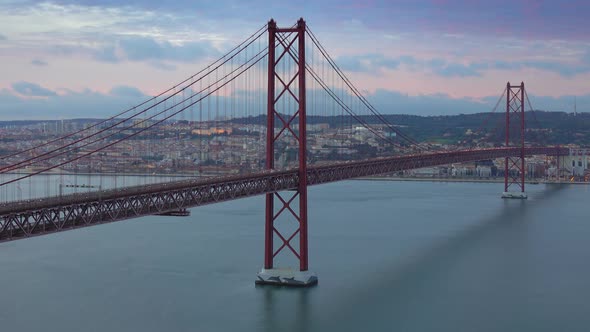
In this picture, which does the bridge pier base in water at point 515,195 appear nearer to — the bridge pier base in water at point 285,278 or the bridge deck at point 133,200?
the bridge deck at point 133,200

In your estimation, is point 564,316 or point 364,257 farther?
point 364,257

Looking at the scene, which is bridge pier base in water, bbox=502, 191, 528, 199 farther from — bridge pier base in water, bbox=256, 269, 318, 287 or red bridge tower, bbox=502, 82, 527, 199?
bridge pier base in water, bbox=256, 269, 318, 287

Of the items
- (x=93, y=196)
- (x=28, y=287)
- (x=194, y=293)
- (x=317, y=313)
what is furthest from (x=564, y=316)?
(x=28, y=287)

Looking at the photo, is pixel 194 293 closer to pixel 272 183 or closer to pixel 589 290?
pixel 272 183

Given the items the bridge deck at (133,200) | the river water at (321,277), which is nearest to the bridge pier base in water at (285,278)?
the river water at (321,277)

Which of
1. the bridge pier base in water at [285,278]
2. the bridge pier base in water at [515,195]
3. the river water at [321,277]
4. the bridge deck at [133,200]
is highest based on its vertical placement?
the bridge deck at [133,200]

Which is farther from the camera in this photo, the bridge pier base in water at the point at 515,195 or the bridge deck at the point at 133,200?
the bridge pier base in water at the point at 515,195
